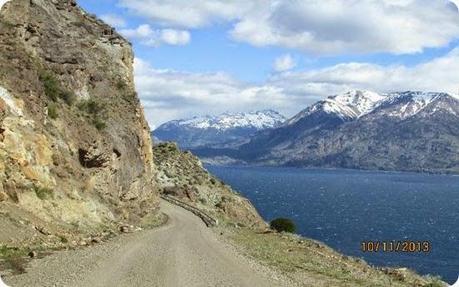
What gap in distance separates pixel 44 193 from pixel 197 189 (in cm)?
6278

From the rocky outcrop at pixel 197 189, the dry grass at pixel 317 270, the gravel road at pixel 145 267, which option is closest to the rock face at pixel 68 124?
the gravel road at pixel 145 267

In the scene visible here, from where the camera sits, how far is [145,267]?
2694 cm

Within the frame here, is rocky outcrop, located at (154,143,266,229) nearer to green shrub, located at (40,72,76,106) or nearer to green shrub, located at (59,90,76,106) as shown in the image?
green shrub, located at (59,90,76,106)

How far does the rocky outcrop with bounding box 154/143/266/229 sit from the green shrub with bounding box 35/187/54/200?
159 feet

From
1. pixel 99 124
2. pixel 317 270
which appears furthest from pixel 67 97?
pixel 317 270

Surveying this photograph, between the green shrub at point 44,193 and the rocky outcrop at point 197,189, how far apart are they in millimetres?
48486

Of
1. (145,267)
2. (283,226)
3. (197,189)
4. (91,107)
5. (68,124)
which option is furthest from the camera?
(197,189)

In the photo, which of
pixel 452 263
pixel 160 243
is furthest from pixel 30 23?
pixel 452 263

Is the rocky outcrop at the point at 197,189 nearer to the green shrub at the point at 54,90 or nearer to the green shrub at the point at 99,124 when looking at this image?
the green shrub at the point at 99,124

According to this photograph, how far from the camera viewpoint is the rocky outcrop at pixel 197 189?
90.9 metres

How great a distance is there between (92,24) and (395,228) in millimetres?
87533

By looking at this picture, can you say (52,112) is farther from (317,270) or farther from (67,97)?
(317,270)

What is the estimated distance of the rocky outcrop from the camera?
90.9m

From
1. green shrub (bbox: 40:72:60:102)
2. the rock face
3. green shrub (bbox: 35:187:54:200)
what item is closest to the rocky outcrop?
the rock face
